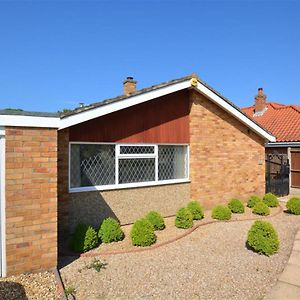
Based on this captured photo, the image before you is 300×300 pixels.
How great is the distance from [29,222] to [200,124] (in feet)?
22.3

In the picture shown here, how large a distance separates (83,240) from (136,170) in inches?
119

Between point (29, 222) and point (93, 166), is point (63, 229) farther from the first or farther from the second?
point (29, 222)

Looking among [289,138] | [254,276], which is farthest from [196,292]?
[289,138]

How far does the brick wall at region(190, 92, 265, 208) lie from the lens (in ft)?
33.4

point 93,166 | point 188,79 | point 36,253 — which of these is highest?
point 188,79

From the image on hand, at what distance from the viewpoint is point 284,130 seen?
16.3m

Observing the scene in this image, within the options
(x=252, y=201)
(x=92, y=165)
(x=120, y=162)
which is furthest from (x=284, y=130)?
(x=92, y=165)

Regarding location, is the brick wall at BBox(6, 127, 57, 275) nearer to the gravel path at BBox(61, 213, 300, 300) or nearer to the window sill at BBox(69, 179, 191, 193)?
the gravel path at BBox(61, 213, 300, 300)

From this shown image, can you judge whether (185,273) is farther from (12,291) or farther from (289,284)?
(12,291)

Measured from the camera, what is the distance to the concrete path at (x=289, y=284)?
4391 mm

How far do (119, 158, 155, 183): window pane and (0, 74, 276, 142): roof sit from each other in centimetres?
166

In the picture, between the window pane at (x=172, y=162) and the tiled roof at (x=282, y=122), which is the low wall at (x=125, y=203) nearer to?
the window pane at (x=172, y=162)

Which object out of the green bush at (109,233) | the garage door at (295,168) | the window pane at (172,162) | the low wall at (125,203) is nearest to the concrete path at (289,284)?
the green bush at (109,233)

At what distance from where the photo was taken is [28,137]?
500 centimetres
